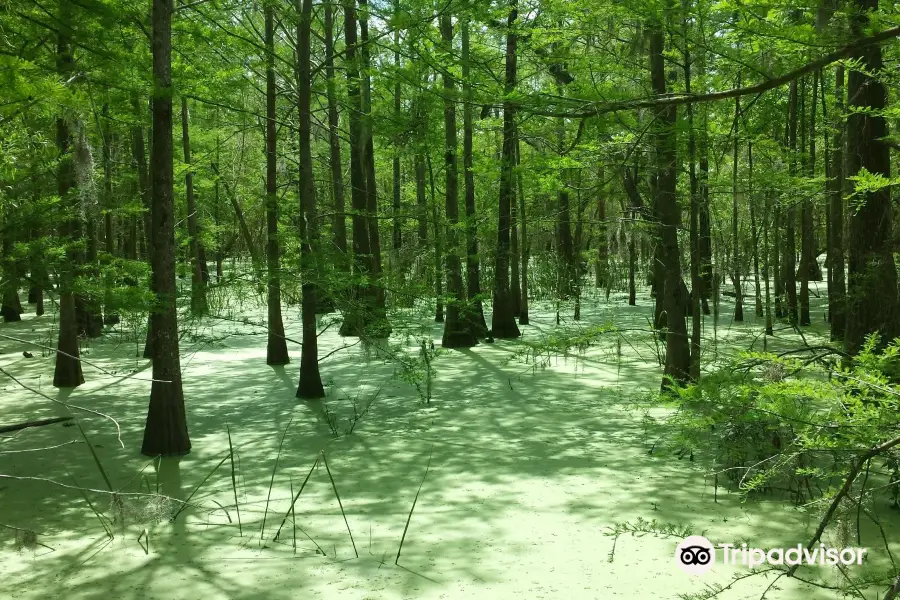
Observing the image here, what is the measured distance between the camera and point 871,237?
7137 millimetres

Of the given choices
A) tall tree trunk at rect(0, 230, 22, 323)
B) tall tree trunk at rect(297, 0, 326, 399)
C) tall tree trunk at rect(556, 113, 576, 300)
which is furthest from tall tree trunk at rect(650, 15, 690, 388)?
tall tree trunk at rect(556, 113, 576, 300)

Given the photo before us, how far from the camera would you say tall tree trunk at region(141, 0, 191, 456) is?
7301 mm

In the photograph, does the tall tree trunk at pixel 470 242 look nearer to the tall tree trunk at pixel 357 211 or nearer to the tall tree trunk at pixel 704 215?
the tall tree trunk at pixel 357 211

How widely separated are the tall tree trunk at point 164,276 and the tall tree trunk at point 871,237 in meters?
6.07

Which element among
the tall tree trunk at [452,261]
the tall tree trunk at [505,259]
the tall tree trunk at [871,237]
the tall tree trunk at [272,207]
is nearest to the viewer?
the tall tree trunk at [871,237]

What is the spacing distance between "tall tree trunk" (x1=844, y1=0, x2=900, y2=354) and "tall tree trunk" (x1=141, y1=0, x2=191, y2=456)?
6.07 meters

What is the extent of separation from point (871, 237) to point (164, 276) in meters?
6.57

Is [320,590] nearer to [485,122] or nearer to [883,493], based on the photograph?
[883,493]

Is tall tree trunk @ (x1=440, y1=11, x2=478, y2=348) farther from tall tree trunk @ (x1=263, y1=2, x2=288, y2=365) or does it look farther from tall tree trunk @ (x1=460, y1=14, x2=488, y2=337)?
tall tree trunk @ (x1=263, y1=2, x2=288, y2=365)

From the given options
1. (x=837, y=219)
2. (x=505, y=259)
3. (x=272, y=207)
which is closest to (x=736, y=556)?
(x=272, y=207)

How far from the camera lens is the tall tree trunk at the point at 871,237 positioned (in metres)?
6.71

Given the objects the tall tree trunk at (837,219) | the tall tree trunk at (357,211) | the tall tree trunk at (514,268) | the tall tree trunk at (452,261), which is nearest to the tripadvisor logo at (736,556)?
the tall tree trunk at (357,211)

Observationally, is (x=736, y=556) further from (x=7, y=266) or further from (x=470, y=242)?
(x=470, y=242)

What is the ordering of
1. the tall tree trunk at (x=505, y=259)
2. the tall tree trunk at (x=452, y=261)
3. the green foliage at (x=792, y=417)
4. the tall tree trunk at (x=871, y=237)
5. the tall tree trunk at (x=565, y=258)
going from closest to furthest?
the green foliage at (x=792, y=417) < the tall tree trunk at (x=871, y=237) < the tall tree trunk at (x=452, y=261) < the tall tree trunk at (x=505, y=259) < the tall tree trunk at (x=565, y=258)
